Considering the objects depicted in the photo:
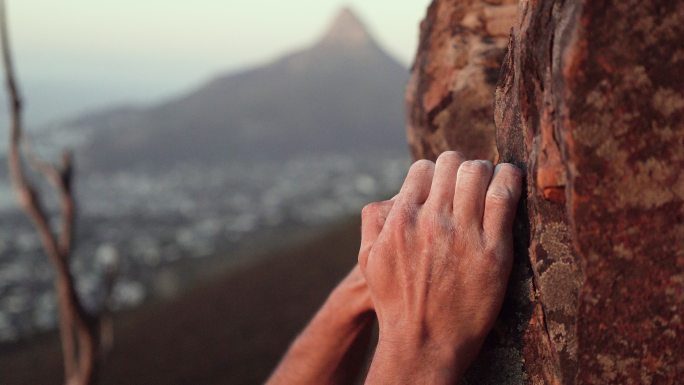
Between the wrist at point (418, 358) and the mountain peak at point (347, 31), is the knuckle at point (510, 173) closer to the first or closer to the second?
the wrist at point (418, 358)

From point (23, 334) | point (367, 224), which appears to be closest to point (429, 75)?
point (367, 224)

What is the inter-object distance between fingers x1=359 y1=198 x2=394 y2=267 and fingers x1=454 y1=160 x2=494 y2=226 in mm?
202

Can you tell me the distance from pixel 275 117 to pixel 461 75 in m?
95.4

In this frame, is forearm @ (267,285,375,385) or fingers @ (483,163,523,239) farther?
forearm @ (267,285,375,385)

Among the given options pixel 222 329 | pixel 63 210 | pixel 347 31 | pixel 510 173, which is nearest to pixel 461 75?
pixel 510 173

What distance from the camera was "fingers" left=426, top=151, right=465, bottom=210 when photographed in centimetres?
144

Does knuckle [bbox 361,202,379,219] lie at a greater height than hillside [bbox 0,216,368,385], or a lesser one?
greater

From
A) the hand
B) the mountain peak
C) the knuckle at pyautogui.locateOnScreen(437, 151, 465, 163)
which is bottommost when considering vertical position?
the mountain peak

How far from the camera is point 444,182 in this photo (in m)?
1.46

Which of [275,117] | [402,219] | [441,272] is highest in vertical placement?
[402,219]

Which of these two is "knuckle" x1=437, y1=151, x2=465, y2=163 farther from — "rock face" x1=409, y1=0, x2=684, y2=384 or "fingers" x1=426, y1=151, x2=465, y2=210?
"rock face" x1=409, y1=0, x2=684, y2=384

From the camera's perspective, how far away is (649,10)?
3.91ft

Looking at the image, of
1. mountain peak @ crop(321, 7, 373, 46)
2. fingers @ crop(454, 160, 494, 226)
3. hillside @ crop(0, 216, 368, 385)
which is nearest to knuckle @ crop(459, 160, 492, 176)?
fingers @ crop(454, 160, 494, 226)

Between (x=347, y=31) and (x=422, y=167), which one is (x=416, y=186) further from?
(x=347, y=31)
